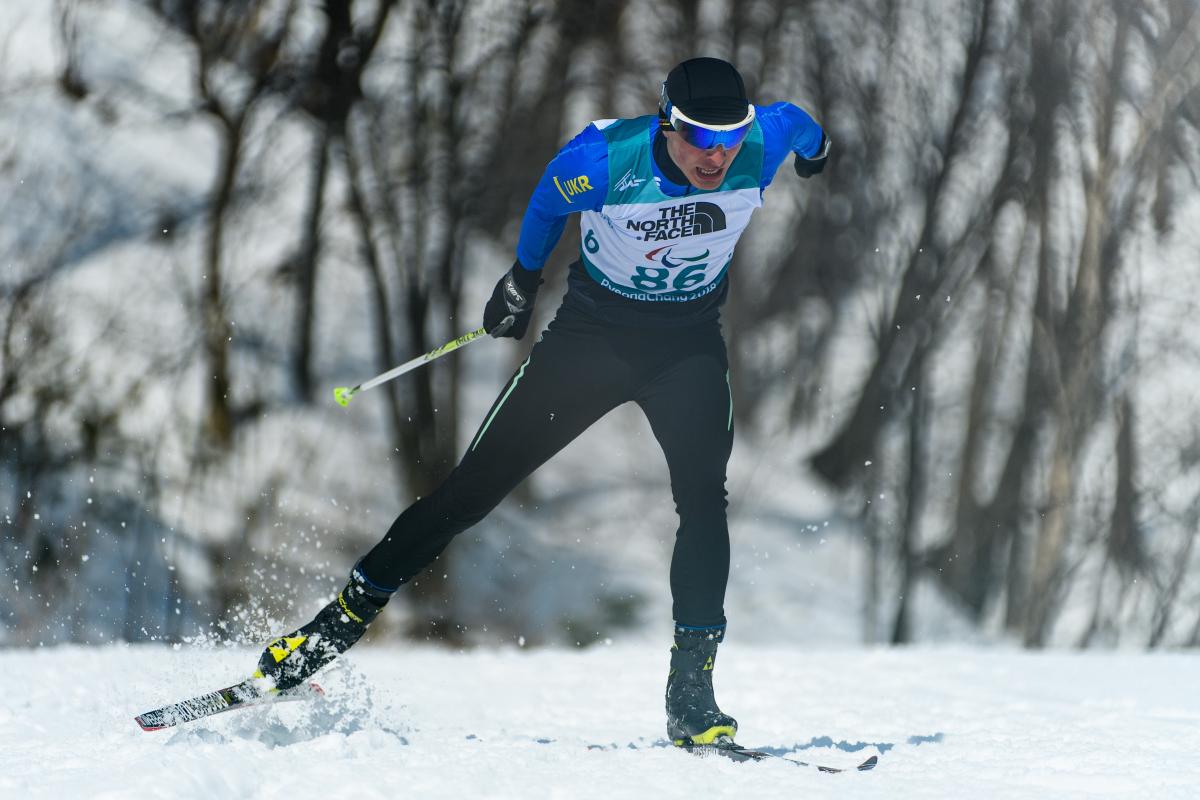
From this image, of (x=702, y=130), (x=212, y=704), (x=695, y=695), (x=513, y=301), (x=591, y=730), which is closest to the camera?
(x=702, y=130)

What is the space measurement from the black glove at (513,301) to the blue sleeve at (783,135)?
65cm

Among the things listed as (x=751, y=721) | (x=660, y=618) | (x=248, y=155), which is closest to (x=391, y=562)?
(x=751, y=721)

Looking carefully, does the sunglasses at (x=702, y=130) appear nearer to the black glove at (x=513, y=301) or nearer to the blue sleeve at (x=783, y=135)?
the blue sleeve at (x=783, y=135)

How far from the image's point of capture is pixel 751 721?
3.40m

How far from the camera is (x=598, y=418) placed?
2732mm

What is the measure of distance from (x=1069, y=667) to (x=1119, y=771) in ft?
7.84

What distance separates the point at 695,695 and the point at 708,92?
142cm

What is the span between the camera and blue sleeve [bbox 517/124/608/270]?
2.64 m

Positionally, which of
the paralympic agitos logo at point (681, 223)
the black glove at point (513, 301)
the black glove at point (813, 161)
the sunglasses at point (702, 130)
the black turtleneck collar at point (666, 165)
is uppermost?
the sunglasses at point (702, 130)

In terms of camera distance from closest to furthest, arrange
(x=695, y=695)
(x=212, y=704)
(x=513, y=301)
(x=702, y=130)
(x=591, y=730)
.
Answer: (x=702, y=130), (x=695, y=695), (x=212, y=704), (x=513, y=301), (x=591, y=730)

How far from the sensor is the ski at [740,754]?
2512 millimetres

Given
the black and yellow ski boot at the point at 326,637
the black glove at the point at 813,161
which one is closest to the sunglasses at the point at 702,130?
the black glove at the point at 813,161

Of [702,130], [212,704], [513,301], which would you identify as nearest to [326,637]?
[212,704]

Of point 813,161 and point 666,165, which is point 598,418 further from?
point 813,161
